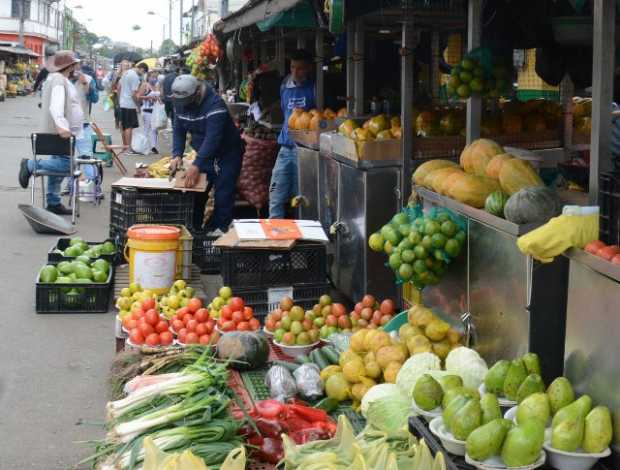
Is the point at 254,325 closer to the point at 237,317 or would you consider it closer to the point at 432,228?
the point at 237,317

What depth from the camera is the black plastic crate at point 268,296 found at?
7.52m

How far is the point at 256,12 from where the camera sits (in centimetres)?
1003

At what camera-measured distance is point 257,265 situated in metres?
7.55

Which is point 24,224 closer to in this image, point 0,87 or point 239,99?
point 239,99

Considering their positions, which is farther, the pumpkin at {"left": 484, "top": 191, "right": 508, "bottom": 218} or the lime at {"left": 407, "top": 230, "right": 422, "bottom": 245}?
the lime at {"left": 407, "top": 230, "right": 422, "bottom": 245}

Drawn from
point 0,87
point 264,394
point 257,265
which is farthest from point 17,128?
point 264,394

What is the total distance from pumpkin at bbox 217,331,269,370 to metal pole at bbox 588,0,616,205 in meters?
2.32

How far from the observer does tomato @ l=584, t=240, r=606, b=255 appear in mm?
4043

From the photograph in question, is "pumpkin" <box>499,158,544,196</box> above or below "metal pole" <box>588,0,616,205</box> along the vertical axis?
below

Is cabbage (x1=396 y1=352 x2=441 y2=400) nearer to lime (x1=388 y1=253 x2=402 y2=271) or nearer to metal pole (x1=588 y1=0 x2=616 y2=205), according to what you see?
lime (x1=388 y1=253 x2=402 y2=271)

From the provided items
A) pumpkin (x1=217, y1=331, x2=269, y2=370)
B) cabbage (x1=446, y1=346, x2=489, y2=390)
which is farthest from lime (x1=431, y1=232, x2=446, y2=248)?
pumpkin (x1=217, y1=331, x2=269, y2=370)

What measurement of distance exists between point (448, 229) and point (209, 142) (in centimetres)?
449

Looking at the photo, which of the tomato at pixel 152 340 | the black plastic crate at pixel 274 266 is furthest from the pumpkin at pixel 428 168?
the tomato at pixel 152 340

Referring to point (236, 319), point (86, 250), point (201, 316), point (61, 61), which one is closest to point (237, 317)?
point (236, 319)
